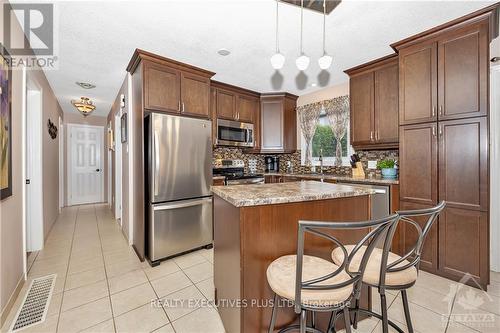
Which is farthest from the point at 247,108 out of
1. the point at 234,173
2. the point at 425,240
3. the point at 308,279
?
the point at 308,279

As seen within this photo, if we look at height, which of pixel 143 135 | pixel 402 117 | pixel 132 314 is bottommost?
pixel 132 314

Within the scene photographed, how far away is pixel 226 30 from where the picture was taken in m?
2.24

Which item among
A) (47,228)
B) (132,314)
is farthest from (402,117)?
(47,228)

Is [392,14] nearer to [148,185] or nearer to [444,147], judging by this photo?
[444,147]

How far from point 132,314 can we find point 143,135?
183 cm

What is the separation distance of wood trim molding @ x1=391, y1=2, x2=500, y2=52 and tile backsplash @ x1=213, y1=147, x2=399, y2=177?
4.43 ft

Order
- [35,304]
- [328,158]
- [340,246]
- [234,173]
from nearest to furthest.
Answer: [340,246] → [35,304] → [328,158] → [234,173]

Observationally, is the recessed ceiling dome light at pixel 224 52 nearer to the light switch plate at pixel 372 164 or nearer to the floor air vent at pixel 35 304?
the light switch plate at pixel 372 164

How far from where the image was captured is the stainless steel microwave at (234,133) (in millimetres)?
3855

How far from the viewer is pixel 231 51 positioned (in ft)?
8.79

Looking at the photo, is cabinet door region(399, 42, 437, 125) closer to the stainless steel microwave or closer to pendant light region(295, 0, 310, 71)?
pendant light region(295, 0, 310, 71)

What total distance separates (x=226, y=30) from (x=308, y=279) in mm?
2266

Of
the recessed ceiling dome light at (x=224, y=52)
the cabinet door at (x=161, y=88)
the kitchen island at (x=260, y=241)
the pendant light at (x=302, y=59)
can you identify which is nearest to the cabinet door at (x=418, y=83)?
the pendant light at (x=302, y=59)

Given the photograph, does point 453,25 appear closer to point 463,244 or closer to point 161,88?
point 463,244
